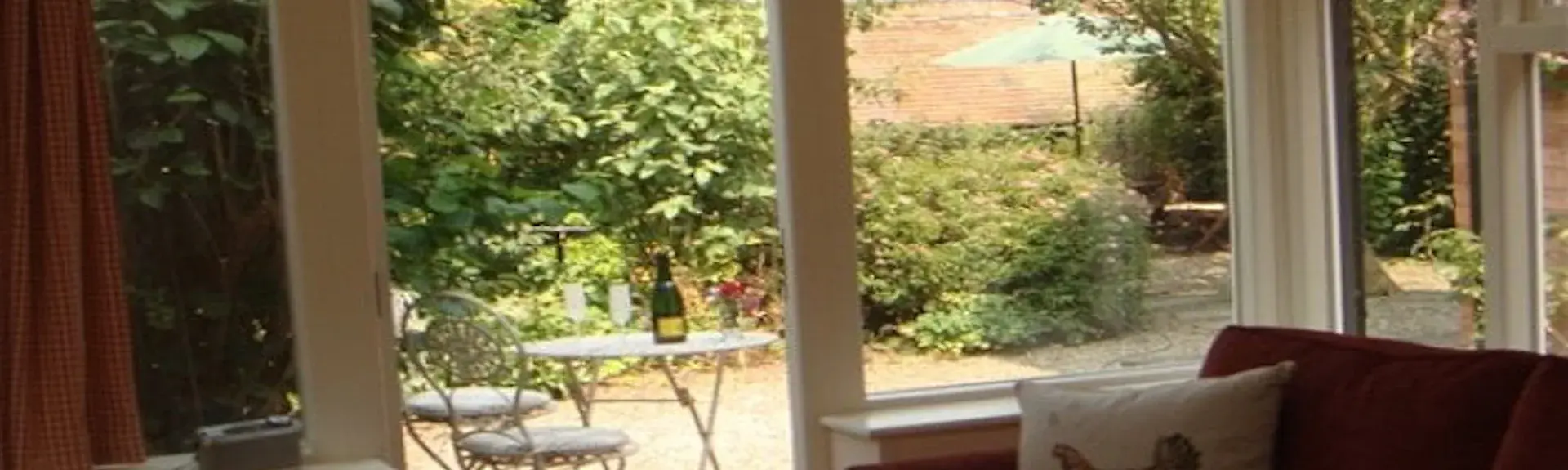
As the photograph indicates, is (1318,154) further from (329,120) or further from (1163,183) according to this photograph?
(329,120)

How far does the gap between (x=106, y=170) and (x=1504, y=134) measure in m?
2.72

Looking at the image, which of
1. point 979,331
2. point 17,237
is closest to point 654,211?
point 979,331

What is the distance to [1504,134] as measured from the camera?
371cm

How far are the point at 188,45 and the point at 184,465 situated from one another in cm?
81

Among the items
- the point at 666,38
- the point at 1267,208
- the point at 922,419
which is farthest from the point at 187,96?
the point at 666,38

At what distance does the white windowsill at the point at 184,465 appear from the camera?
3482mm

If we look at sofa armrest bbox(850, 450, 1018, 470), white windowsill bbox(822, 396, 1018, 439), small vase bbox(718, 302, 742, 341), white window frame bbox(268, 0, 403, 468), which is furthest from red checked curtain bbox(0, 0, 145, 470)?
small vase bbox(718, 302, 742, 341)

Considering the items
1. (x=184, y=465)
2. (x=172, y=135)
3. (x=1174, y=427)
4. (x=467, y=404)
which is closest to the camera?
(x=1174, y=427)

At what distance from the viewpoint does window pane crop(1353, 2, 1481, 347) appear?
3906mm

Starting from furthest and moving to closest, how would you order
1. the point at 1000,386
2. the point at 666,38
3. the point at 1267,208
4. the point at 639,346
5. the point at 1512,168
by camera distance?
the point at 666,38, the point at 639,346, the point at 1267,208, the point at 1000,386, the point at 1512,168

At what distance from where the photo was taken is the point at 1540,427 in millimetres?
2600

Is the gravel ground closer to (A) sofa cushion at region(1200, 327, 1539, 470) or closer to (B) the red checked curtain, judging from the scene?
(A) sofa cushion at region(1200, 327, 1539, 470)

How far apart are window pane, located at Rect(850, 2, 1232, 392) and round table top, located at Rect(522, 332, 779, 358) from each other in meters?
1.13

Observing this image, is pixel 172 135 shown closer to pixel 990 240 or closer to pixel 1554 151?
pixel 990 240
